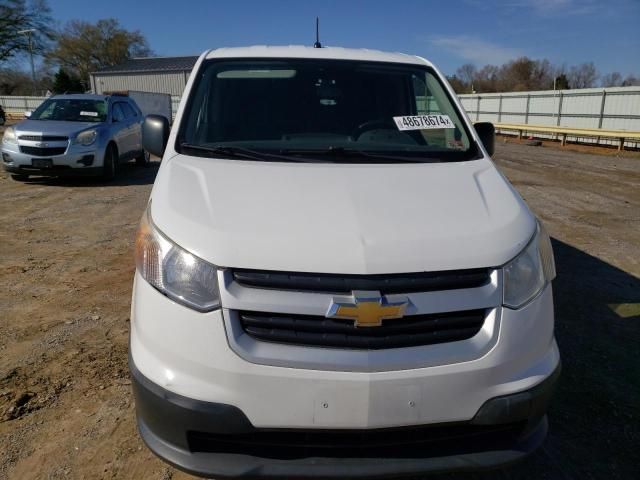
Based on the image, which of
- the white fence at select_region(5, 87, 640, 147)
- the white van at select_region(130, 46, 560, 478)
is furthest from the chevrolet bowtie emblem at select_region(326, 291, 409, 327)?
the white fence at select_region(5, 87, 640, 147)

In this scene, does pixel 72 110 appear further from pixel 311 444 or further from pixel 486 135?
pixel 311 444

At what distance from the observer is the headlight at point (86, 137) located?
969cm

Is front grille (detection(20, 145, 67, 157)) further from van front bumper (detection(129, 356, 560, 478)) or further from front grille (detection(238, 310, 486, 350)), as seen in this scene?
front grille (detection(238, 310, 486, 350))

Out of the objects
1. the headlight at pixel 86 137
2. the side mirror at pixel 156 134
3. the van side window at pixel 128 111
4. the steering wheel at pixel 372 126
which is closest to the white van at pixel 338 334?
the steering wheel at pixel 372 126

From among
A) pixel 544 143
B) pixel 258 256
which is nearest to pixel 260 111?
pixel 258 256

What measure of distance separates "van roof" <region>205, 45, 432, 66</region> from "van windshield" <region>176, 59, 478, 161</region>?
2.5 inches

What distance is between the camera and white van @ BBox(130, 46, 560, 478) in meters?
1.84

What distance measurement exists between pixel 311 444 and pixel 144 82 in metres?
55.0

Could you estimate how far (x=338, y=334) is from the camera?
1.87m

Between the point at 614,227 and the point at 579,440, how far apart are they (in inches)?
222

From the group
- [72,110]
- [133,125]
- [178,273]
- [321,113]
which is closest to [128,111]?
[133,125]

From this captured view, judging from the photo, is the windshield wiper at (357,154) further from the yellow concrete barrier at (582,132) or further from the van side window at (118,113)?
the yellow concrete barrier at (582,132)

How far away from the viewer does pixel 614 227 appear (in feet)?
24.3

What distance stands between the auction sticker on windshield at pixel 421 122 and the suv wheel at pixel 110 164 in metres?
8.50
